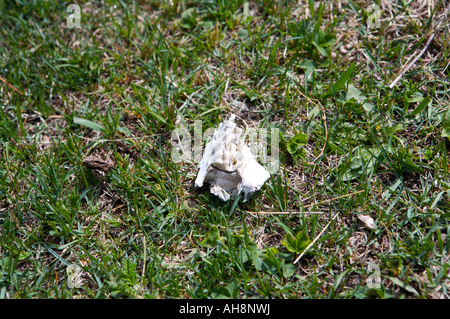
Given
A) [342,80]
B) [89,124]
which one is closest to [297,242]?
[342,80]

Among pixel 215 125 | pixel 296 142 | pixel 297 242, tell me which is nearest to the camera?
pixel 297 242

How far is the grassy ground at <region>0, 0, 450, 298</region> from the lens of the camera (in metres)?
1.98

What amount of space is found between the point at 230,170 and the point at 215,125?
16.8 inches

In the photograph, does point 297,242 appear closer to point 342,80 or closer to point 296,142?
point 296,142

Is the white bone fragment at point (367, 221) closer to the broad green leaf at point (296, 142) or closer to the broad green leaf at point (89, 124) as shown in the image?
the broad green leaf at point (296, 142)

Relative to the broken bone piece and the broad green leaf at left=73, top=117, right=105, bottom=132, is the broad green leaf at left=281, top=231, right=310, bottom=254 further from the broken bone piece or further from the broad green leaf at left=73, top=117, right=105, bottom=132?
the broad green leaf at left=73, top=117, right=105, bottom=132

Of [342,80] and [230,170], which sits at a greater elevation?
[342,80]

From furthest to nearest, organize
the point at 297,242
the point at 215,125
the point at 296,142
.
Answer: the point at 215,125 < the point at 296,142 < the point at 297,242

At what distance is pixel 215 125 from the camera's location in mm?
2365

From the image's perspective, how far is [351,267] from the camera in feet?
6.38

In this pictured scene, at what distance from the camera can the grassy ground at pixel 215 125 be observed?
6.48 ft

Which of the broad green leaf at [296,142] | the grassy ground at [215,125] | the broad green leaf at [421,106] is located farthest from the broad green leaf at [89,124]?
the broad green leaf at [421,106]

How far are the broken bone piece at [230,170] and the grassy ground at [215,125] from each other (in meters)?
0.08
